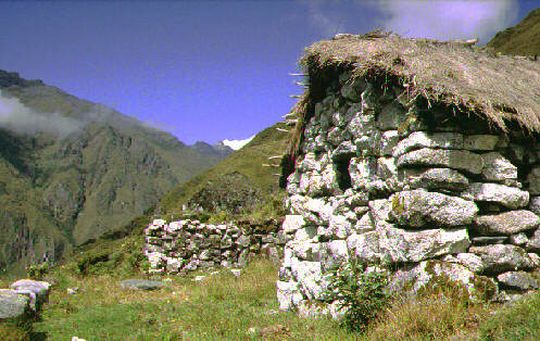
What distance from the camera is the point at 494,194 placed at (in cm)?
558

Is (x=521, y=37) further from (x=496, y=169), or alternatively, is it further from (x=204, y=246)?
(x=496, y=169)

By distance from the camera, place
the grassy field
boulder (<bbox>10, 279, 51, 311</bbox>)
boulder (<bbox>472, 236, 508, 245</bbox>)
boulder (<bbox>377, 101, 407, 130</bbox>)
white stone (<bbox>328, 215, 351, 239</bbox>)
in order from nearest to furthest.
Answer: the grassy field → boulder (<bbox>472, 236, 508, 245</bbox>) → boulder (<bbox>377, 101, 407, 130</bbox>) → white stone (<bbox>328, 215, 351, 239</bbox>) → boulder (<bbox>10, 279, 51, 311</bbox>)

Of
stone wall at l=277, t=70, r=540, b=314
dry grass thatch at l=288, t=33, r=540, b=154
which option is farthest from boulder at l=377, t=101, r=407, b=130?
dry grass thatch at l=288, t=33, r=540, b=154

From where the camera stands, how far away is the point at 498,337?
3846 millimetres

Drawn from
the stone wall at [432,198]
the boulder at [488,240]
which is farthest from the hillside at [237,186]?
the boulder at [488,240]

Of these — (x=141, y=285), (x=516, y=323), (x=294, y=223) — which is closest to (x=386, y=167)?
(x=516, y=323)

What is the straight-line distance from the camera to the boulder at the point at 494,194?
5566mm

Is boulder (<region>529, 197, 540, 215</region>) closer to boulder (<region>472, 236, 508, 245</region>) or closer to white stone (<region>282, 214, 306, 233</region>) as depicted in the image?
boulder (<region>472, 236, 508, 245</region>)

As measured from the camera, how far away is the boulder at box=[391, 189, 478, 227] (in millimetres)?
5312

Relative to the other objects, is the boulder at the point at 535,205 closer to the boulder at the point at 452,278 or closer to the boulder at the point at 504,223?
the boulder at the point at 504,223

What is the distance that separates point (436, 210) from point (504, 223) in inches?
39.9

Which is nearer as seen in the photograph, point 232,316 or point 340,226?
point 340,226

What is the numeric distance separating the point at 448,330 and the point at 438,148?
2.26m

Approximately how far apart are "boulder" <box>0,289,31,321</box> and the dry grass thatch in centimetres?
674
